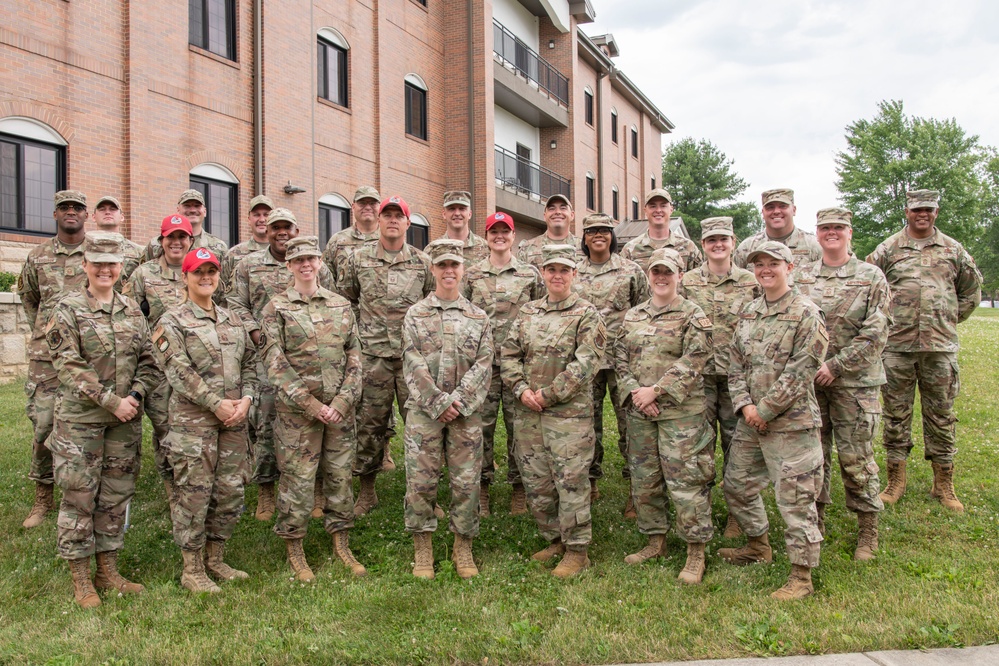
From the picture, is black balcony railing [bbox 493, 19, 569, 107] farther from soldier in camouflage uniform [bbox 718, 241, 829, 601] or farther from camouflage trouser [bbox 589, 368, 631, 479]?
soldier in camouflage uniform [bbox 718, 241, 829, 601]

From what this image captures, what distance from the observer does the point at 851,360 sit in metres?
5.37

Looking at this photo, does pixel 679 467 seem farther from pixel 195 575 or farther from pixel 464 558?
pixel 195 575

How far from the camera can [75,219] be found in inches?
255

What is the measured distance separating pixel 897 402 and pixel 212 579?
6105 mm

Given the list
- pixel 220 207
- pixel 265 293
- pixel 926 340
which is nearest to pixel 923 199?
pixel 926 340

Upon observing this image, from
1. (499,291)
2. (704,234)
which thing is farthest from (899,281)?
(499,291)

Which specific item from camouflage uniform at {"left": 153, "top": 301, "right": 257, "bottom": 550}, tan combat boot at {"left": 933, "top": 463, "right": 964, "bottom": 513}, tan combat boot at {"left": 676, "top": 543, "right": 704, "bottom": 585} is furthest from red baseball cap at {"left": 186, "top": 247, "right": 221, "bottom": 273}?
tan combat boot at {"left": 933, "top": 463, "right": 964, "bottom": 513}

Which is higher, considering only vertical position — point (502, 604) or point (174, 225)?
point (174, 225)

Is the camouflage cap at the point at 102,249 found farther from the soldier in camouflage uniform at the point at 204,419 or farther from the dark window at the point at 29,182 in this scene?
the dark window at the point at 29,182

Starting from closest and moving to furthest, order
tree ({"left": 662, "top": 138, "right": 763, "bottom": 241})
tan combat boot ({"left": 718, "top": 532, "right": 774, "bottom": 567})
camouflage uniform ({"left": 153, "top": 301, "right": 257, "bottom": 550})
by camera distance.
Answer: camouflage uniform ({"left": 153, "top": 301, "right": 257, "bottom": 550}), tan combat boot ({"left": 718, "top": 532, "right": 774, "bottom": 567}), tree ({"left": 662, "top": 138, "right": 763, "bottom": 241})

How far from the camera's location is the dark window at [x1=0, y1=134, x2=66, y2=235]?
1051 cm

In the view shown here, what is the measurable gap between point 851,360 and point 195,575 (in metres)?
5.04

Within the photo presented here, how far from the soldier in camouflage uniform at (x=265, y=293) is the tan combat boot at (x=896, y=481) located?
17.6 feet

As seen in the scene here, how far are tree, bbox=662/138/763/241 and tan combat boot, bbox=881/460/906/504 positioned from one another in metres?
49.1
